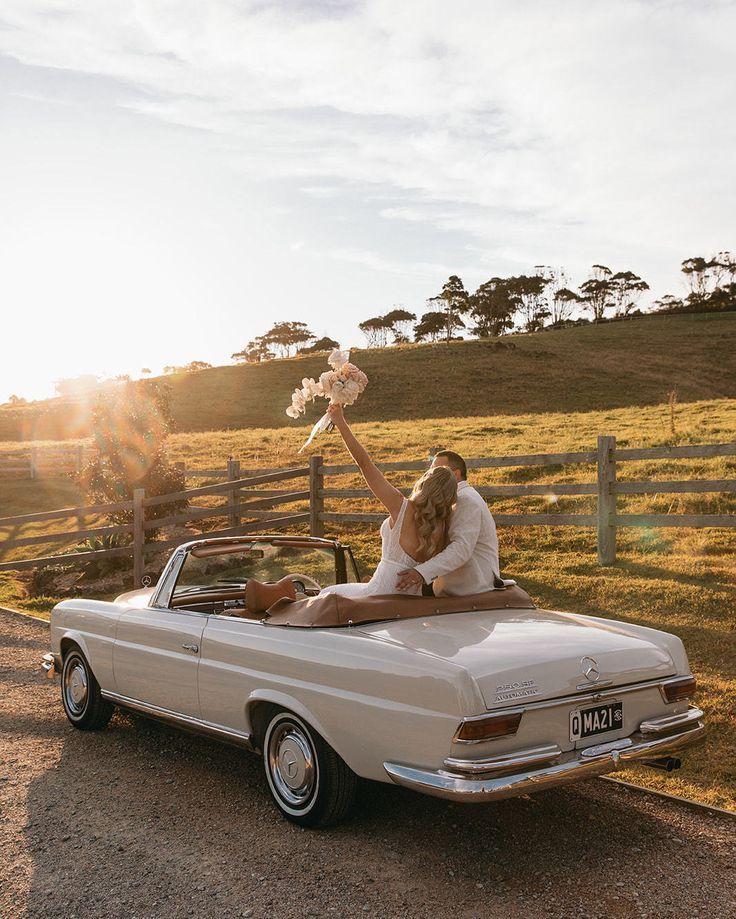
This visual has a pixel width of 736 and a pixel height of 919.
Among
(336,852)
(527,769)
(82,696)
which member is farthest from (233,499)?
(527,769)

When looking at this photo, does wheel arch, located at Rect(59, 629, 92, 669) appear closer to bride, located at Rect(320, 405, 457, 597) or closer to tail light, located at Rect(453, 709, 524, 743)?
bride, located at Rect(320, 405, 457, 597)

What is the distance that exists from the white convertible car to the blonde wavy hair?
0.31 metres

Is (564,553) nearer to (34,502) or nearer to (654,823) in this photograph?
(654,823)

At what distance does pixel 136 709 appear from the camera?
17.8ft

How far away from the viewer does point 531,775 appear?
3508 millimetres

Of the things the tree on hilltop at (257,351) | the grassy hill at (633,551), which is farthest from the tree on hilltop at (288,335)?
the grassy hill at (633,551)

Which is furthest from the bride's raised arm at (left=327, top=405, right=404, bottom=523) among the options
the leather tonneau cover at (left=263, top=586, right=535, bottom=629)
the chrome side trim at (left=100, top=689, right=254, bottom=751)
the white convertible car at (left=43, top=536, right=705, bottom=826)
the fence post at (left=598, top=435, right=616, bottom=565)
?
the fence post at (left=598, top=435, right=616, bottom=565)

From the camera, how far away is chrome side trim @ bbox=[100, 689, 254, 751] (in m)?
4.54

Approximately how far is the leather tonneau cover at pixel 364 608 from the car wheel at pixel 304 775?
47 cm

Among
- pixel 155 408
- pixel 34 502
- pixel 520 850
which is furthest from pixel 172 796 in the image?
pixel 34 502

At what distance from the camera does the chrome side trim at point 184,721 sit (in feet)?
14.9

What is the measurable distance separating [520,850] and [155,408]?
1503 centimetres

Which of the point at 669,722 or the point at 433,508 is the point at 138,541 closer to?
the point at 433,508

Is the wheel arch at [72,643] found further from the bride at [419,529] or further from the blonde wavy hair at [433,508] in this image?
the blonde wavy hair at [433,508]
